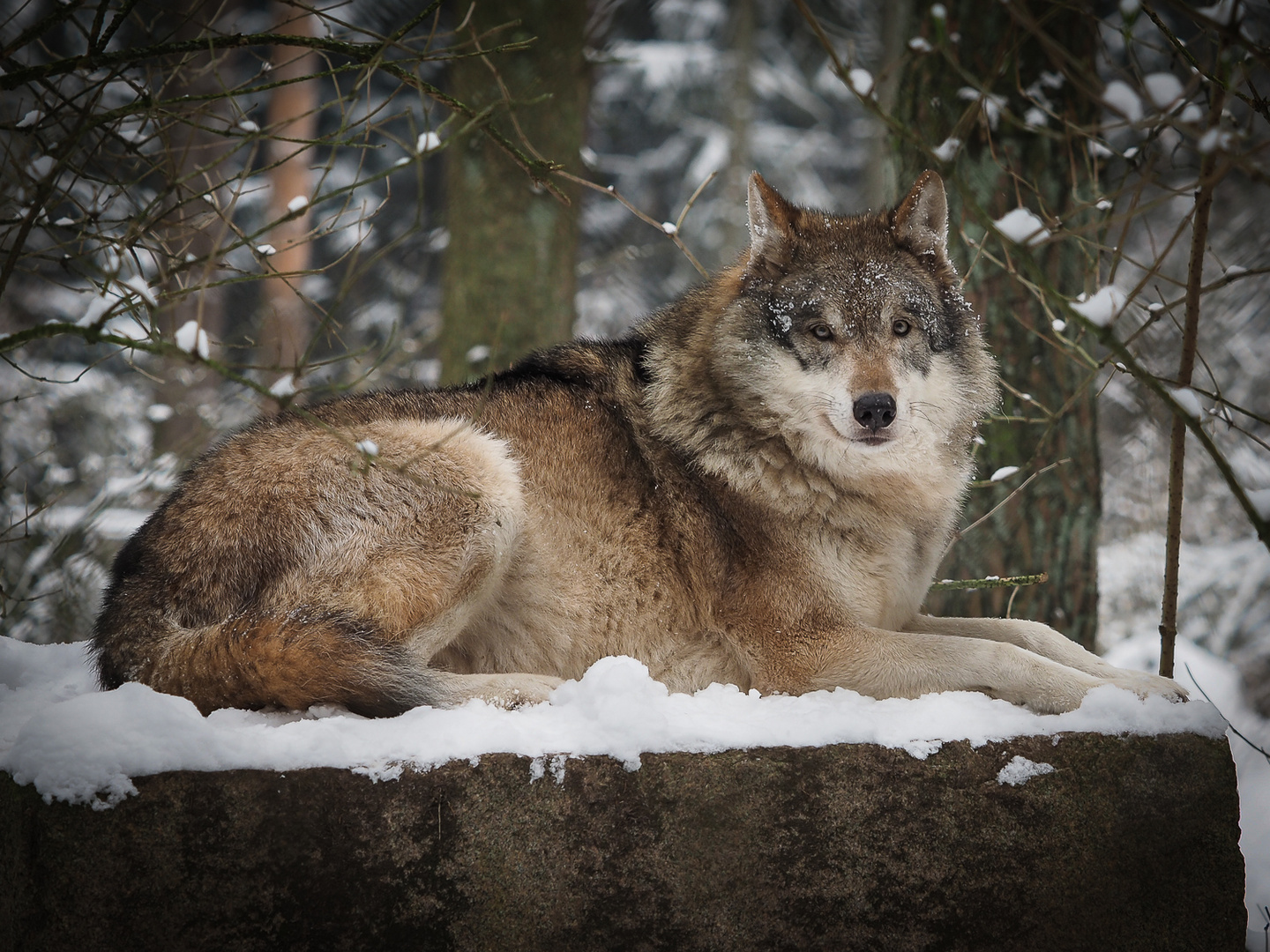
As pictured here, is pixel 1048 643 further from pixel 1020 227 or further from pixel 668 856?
pixel 668 856

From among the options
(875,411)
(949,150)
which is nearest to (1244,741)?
(875,411)

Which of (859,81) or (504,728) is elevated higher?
(859,81)

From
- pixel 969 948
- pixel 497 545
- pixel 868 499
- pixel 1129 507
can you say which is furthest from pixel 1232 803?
pixel 1129 507

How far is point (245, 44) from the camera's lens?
292 centimetres

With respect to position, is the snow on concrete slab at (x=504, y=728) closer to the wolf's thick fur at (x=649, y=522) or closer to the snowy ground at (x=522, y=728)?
the snowy ground at (x=522, y=728)

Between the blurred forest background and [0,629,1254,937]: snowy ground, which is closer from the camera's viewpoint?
[0,629,1254,937]: snowy ground

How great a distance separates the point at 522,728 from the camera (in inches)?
105

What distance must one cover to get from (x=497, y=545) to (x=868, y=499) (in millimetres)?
1468

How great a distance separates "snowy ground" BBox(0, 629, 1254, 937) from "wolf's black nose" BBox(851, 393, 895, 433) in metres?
0.95

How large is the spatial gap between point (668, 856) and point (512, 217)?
5.31m

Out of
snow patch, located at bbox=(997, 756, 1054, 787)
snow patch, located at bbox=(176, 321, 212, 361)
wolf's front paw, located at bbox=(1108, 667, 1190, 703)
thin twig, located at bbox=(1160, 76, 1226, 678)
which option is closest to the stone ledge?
snow patch, located at bbox=(997, 756, 1054, 787)

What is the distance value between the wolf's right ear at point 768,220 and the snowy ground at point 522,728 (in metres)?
1.80

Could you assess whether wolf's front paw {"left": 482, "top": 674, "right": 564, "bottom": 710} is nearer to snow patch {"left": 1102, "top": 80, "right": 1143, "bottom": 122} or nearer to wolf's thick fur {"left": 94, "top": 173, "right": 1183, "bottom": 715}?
wolf's thick fur {"left": 94, "top": 173, "right": 1183, "bottom": 715}

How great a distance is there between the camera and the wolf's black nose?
10.7ft
